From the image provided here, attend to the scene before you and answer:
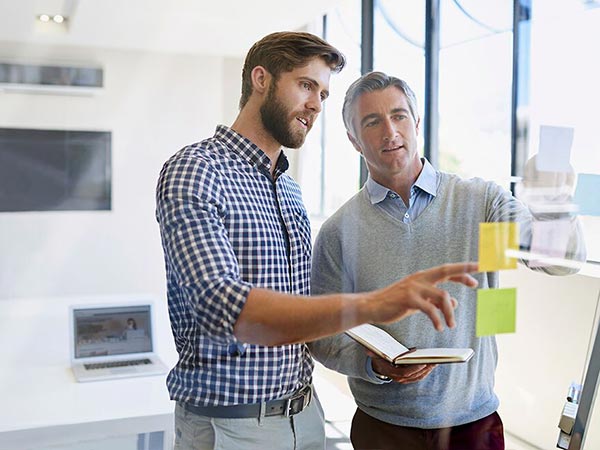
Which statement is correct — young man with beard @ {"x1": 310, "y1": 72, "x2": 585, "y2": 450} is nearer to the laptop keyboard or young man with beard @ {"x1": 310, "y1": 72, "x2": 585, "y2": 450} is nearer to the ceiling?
the ceiling

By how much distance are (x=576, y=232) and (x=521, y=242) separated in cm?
11

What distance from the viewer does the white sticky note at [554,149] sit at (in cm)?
93

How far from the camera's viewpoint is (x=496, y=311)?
0.83 metres

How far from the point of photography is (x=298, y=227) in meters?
0.87

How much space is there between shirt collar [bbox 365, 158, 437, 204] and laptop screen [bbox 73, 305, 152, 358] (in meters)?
0.39

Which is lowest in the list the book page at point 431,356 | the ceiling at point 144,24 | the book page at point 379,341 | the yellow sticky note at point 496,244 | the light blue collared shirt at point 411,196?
the book page at point 431,356

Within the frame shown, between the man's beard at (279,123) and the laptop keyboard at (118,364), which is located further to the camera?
the laptop keyboard at (118,364)

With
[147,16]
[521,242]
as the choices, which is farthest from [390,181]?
[147,16]

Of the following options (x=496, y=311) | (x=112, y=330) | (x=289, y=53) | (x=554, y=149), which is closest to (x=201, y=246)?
(x=289, y=53)

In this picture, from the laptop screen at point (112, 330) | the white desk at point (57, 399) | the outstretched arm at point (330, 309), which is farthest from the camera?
the white desk at point (57, 399)

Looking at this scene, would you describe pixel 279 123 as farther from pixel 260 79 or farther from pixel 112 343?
pixel 112 343

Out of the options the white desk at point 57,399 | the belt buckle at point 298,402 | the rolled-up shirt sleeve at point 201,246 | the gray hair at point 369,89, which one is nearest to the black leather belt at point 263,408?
the belt buckle at point 298,402

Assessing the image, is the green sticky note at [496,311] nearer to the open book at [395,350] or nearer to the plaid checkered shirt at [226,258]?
the open book at [395,350]

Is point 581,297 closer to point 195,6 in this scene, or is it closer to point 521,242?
point 521,242
